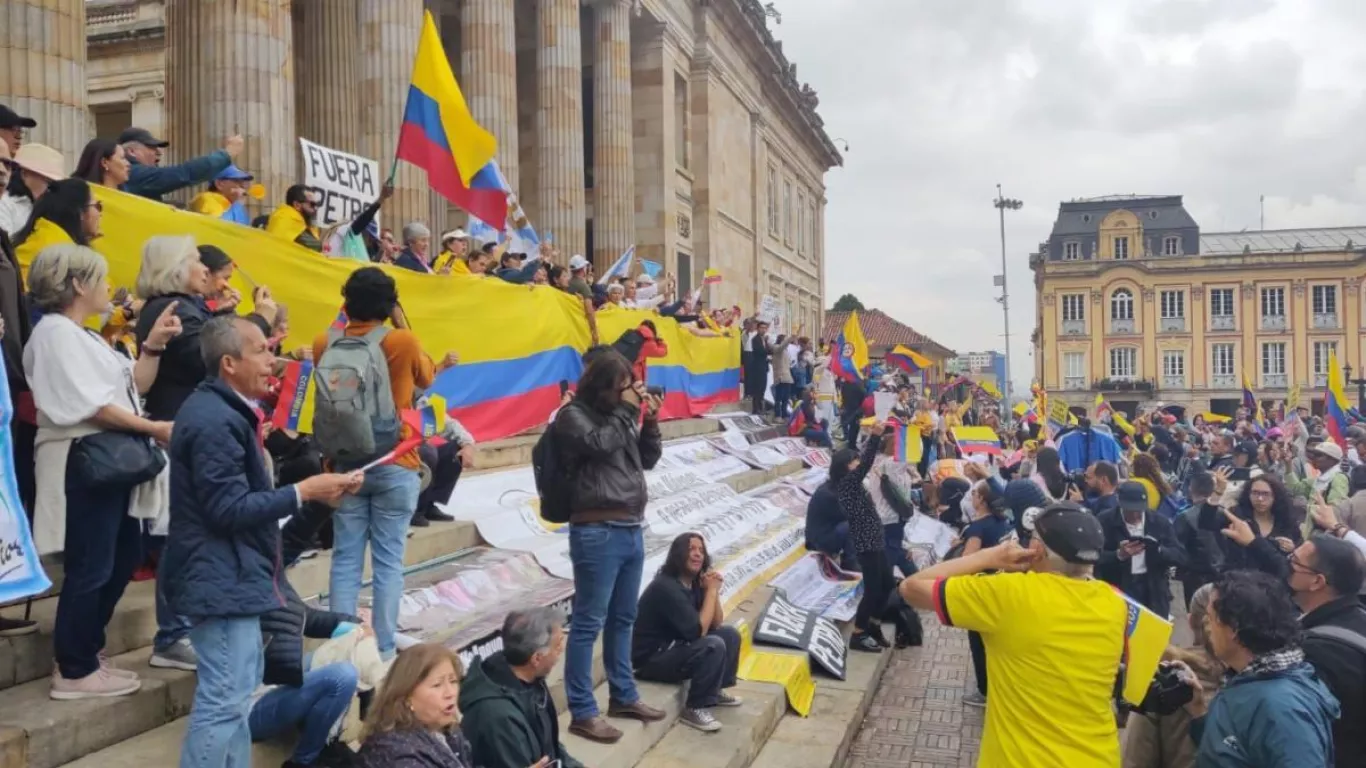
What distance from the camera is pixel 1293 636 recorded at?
3.61m

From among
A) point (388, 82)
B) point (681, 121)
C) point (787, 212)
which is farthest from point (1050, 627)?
point (787, 212)

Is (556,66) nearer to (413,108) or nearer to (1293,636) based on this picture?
(413,108)

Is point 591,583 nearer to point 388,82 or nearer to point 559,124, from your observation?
point 388,82

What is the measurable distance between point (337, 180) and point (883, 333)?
2462 inches

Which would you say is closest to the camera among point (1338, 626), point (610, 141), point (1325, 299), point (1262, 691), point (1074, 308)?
point (1262, 691)

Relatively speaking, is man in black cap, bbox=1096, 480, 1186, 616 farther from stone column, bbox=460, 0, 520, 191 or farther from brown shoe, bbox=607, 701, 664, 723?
stone column, bbox=460, 0, 520, 191

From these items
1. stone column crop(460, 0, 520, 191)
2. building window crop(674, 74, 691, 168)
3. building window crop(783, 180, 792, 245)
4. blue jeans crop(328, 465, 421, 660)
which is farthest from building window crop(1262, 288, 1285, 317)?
blue jeans crop(328, 465, 421, 660)

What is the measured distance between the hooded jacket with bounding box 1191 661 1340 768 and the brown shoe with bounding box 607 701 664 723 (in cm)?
278

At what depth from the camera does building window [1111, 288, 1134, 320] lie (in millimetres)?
69375

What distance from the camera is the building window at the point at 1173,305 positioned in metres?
68.8

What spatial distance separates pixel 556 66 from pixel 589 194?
A: 191 inches

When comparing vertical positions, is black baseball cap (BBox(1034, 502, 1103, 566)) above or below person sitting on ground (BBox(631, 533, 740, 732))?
above

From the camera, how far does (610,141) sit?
22.0 metres

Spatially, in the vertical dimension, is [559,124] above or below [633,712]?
above
